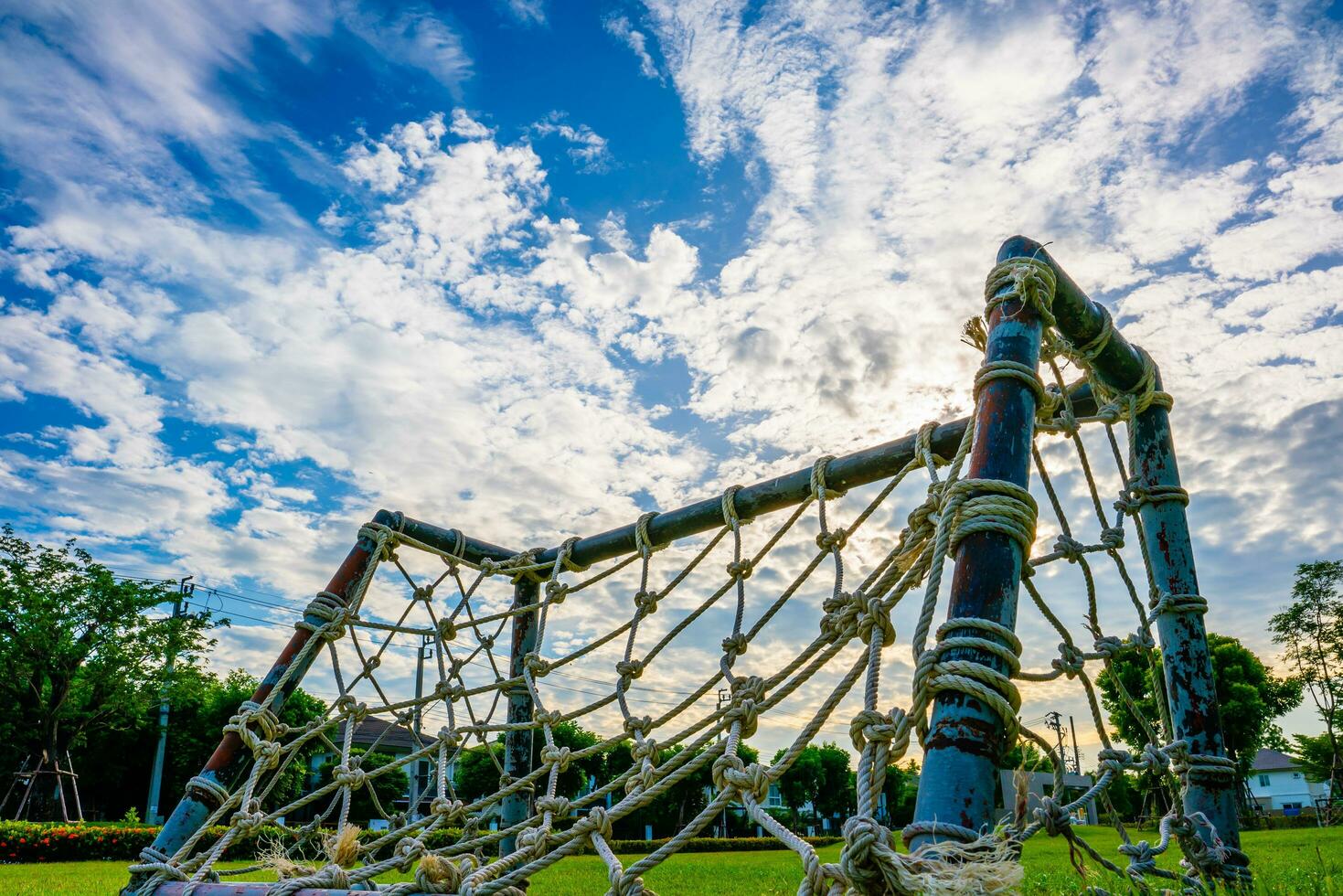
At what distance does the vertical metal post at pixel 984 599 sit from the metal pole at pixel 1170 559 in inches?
23.2

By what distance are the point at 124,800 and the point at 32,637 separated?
1199cm

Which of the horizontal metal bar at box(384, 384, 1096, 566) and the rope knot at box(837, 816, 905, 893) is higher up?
the horizontal metal bar at box(384, 384, 1096, 566)

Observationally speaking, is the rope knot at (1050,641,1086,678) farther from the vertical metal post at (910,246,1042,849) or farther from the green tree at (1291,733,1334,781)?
the green tree at (1291,733,1334,781)

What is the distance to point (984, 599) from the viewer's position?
4.69ft

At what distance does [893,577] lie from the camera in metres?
1.99

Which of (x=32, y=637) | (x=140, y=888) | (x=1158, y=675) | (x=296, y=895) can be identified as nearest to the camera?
(x=296, y=895)

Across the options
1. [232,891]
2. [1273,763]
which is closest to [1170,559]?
[232,891]

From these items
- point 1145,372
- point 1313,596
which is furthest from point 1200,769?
point 1313,596

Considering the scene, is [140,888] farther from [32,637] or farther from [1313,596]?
[1313,596]

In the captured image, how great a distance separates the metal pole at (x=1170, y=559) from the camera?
2.42m

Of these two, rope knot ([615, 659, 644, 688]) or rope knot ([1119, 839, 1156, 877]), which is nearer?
rope knot ([1119, 839, 1156, 877])

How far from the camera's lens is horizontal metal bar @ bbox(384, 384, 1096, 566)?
2883 millimetres

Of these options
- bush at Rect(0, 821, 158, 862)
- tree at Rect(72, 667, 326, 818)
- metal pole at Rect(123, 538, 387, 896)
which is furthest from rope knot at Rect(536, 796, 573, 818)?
tree at Rect(72, 667, 326, 818)

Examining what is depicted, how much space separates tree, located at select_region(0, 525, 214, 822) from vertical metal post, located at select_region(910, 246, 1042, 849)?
84.5 ft
